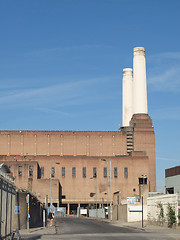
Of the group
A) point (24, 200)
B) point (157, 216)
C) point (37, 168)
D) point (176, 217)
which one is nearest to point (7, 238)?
point (24, 200)

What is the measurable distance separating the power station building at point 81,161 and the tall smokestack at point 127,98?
190 inches

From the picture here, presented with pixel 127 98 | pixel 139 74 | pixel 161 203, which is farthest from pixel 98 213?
pixel 127 98

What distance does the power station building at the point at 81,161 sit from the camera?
121 metres

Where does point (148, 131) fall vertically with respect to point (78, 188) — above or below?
above

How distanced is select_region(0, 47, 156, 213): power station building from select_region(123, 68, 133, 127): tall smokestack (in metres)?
4.83

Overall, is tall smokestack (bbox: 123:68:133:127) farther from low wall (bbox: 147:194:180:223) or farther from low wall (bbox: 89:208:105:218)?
low wall (bbox: 147:194:180:223)

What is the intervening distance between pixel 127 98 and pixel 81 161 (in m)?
27.4

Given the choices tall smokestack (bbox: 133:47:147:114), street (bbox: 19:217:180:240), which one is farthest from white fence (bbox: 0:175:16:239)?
tall smokestack (bbox: 133:47:147:114)

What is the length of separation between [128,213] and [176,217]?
19249 millimetres

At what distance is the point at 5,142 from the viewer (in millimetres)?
135750

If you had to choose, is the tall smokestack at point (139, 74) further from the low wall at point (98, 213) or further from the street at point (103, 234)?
the street at point (103, 234)

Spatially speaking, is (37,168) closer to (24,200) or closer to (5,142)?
(5,142)

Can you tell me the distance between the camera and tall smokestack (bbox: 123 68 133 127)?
138750 millimetres

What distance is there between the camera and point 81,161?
127m
